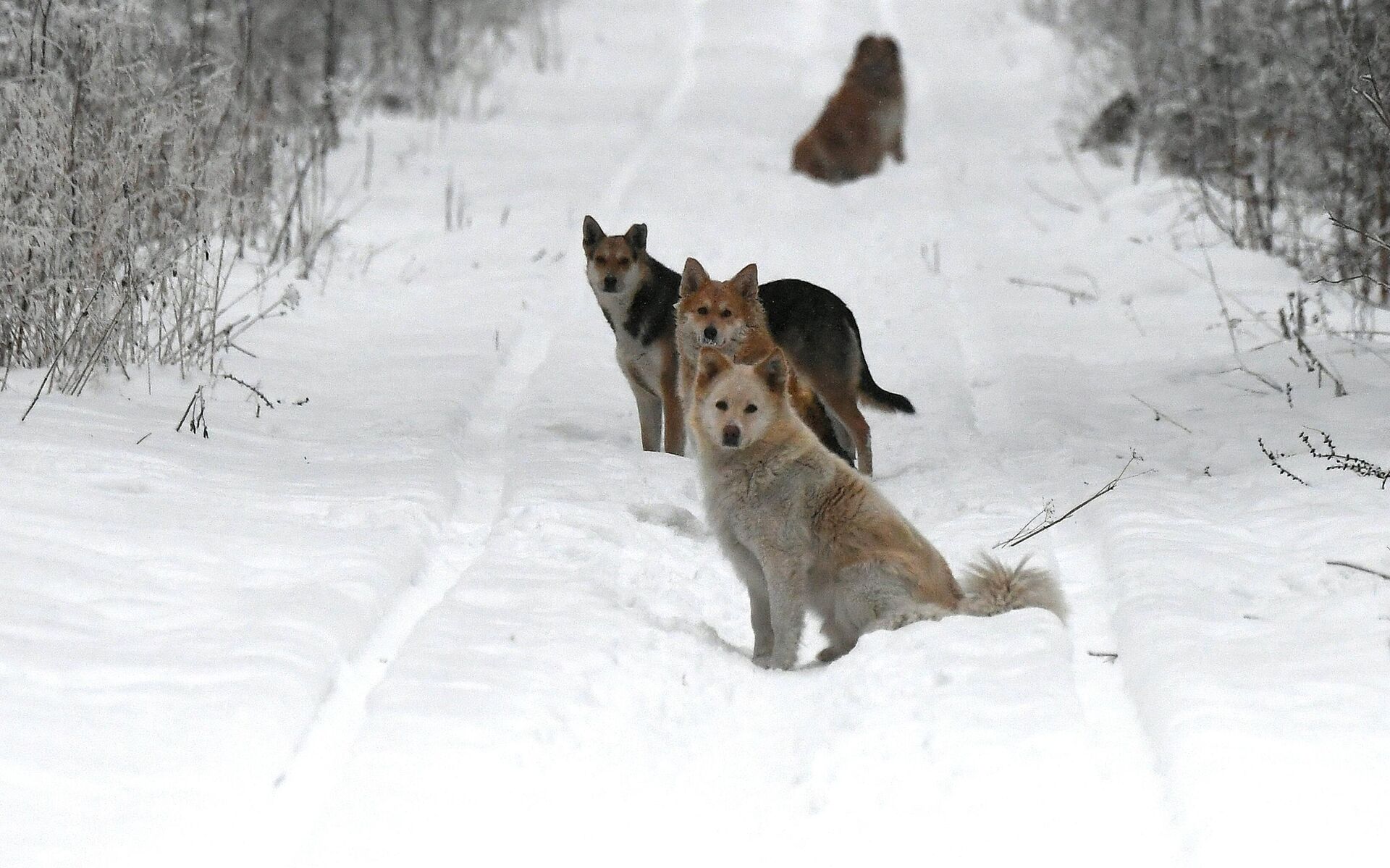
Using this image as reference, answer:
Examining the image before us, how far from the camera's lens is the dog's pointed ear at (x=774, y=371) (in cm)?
549

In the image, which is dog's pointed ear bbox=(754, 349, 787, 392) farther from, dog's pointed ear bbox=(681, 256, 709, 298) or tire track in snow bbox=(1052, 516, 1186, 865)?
dog's pointed ear bbox=(681, 256, 709, 298)

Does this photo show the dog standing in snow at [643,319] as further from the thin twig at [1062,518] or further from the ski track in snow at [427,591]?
the thin twig at [1062,518]

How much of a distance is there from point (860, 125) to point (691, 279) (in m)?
9.90

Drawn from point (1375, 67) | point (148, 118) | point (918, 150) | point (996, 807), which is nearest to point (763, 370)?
point (996, 807)

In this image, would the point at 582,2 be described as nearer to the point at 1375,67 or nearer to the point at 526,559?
the point at 1375,67

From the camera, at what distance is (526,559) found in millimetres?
5777

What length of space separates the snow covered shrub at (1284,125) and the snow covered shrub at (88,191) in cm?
663

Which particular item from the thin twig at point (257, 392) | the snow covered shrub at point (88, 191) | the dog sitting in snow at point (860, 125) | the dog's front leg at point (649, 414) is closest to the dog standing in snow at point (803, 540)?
the dog's front leg at point (649, 414)

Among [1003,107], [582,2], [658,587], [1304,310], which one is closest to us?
[658,587]

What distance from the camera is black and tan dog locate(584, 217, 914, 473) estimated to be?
793cm

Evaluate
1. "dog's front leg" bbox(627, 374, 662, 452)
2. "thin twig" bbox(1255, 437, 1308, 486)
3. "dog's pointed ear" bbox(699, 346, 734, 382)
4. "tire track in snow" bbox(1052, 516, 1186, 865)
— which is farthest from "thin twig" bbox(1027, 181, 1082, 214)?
"dog's pointed ear" bbox(699, 346, 734, 382)

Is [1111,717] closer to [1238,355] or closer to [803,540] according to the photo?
[803,540]

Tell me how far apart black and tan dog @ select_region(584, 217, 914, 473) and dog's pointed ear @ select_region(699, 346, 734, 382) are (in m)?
1.93

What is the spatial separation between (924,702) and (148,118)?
581 centimetres
